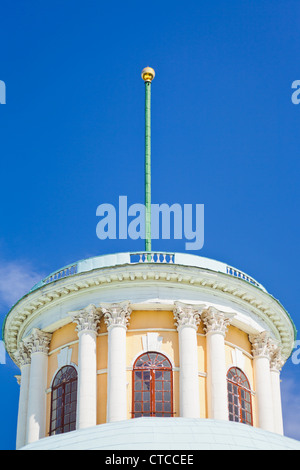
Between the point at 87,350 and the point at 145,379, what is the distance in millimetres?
2295

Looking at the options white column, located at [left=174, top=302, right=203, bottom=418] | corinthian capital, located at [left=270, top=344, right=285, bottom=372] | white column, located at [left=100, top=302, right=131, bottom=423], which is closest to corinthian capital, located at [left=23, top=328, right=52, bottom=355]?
white column, located at [left=100, top=302, right=131, bottom=423]

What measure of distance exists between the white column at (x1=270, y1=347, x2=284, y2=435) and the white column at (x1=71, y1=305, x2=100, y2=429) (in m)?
7.48

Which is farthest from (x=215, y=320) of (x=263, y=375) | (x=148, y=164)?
(x=148, y=164)

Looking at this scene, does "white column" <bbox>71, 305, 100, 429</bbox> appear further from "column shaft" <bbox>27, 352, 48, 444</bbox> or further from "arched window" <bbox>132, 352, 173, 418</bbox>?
"column shaft" <bbox>27, 352, 48, 444</bbox>

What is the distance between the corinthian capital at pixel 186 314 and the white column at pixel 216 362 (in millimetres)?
490

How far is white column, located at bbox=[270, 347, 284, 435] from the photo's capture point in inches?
1483

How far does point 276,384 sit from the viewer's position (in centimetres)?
3847

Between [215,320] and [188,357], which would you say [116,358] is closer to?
[188,357]

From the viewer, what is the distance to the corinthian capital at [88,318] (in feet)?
114

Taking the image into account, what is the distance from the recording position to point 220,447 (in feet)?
79.4

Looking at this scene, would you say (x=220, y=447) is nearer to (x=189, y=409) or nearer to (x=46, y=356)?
(x=189, y=409)

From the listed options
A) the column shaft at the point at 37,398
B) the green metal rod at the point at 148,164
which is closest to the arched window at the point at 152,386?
the column shaft at the point at 37,398
